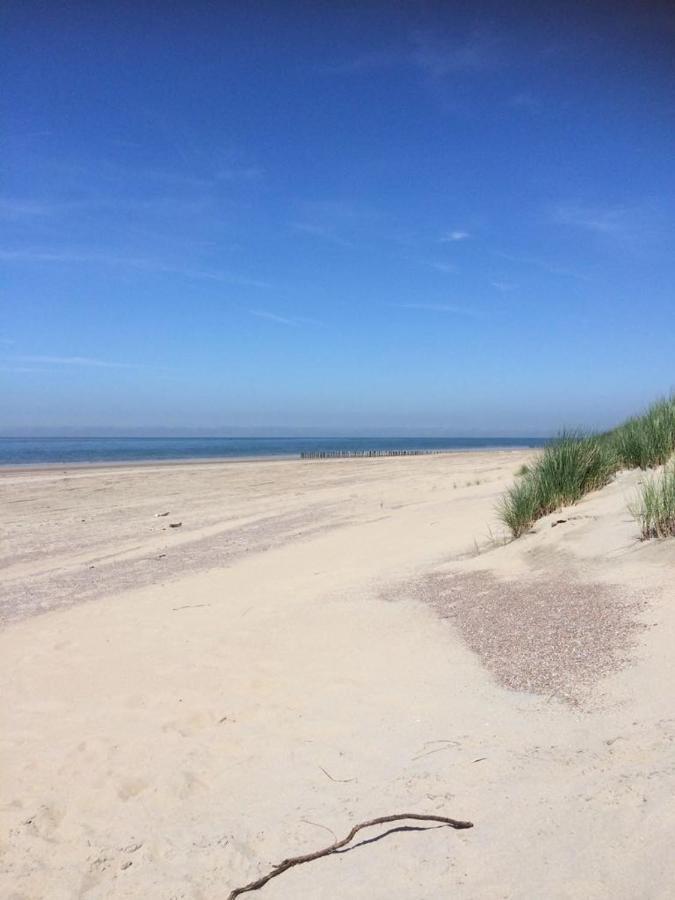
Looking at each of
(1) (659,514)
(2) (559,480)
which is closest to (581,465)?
(2) (559,480)

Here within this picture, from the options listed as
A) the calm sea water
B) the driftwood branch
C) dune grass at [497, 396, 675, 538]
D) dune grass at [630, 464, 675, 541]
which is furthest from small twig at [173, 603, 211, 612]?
the calm sea water

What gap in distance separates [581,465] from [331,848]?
7.20 metres

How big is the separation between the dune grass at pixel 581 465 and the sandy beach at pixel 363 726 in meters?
0.51

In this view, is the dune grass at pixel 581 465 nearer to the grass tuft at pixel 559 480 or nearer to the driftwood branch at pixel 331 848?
the grass tuft at pixel 559 480

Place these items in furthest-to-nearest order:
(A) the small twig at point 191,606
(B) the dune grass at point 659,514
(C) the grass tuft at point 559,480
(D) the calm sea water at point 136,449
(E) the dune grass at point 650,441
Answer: (D) the calm sea water at point 136,449 < (E) the dune grass at point 650,441 < (C) the grass tuft at point 559,480 < (A) the small twig at point 191,606 < (B) the dune grass at point 659,514

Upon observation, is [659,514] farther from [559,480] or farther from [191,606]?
[191,606]

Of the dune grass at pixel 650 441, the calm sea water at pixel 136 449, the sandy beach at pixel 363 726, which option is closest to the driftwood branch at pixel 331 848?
the sandy beach at pixel 363 726

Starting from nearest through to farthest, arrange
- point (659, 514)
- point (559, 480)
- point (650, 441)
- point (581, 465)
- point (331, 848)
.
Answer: point (331, 848), point (659, 514), point (559, 480), point (581, 465), point (650, 441)

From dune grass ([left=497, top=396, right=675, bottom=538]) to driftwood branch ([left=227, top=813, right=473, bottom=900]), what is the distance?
13.3 feet

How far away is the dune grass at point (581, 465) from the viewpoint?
26.5 ft

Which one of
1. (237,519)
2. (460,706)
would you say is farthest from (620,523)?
(237,519)

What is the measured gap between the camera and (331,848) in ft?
Result: 8.63

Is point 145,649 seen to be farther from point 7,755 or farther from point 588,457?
point 588,457

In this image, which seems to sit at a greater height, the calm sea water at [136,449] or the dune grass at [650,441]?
the dune grass at [650,441]
